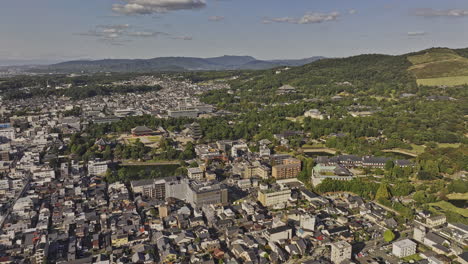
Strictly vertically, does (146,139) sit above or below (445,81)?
below

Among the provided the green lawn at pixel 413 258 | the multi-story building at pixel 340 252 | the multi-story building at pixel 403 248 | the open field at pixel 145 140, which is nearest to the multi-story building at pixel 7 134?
the open field at pixel 145 140

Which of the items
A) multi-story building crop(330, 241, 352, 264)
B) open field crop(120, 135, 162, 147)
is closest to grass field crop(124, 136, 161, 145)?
open field crop(120, 135, 162, 147)

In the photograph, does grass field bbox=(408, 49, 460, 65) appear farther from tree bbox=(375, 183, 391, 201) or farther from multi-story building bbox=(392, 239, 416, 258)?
multi-story building bbox=(392, 239, 416, 258)

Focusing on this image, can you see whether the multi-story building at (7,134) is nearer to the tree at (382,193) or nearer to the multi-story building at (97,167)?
the multi-story building at (97,167)

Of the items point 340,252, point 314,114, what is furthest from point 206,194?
point 314,114

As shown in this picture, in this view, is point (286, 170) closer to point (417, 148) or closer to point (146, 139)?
point (417, 148)

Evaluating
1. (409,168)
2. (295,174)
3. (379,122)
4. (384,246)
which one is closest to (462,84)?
(379,122)
